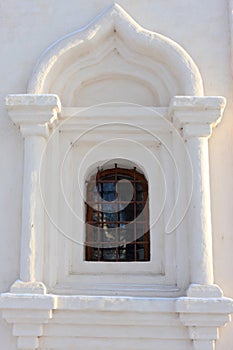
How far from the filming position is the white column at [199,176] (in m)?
2.93

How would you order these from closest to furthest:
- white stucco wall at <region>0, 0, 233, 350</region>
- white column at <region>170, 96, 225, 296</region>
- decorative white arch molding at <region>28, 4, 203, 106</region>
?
white column at <region>170, 96, 225, 296</region>
white stucco wall at <region>0, 0, 233, 350</region>
decorative white arch molding at <region>28, 4, 203, 106</region>

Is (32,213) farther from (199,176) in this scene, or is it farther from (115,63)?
(115,63)

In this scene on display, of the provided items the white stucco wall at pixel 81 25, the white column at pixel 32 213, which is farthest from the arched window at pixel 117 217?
the white stucco wall at pixel 81 25

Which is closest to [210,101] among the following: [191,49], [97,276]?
[191,49]

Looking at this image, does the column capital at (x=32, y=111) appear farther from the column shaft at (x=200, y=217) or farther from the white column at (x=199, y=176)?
the column shaft at (x=200, y=217)

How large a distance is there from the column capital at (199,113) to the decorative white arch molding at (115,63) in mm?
103

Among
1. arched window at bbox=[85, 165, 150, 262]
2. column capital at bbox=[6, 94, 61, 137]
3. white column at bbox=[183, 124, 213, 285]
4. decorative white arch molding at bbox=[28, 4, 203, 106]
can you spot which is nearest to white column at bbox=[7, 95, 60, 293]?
column capital at bbox=[6, 94, 61, 137]

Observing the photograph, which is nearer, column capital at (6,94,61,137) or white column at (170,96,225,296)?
white column at (170,96,225,296)

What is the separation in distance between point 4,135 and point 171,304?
155 centimetres

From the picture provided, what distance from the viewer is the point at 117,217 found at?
3432mm

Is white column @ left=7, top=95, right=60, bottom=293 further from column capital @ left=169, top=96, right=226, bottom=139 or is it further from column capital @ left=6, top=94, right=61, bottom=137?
column capital @ left=169, top=96, right=226, bottom=139

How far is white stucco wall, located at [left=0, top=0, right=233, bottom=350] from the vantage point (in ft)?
10.0

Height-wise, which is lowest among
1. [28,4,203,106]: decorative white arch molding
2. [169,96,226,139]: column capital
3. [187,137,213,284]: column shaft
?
[187,137,213,284]: column shaft

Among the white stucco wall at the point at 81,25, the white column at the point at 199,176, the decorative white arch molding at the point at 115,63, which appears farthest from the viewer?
the decorative white arch molding at the point at 115,63
